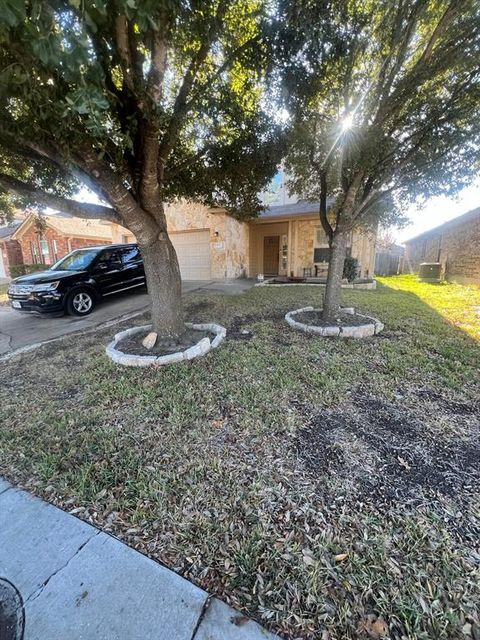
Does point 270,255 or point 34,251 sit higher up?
point 34,251

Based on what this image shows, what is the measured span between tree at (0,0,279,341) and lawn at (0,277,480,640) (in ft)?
5.83

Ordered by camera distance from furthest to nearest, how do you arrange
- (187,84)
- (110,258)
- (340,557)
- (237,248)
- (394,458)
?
(237,248), (110,258), (187,84), (394,458), (340,557)

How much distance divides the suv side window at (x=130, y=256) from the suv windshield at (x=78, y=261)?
76cm

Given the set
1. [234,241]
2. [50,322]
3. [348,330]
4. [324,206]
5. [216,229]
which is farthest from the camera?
[234,241]

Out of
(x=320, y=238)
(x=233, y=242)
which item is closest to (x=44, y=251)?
(x=233, y=242)

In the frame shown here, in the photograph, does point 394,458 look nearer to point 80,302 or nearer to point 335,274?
point 335,274

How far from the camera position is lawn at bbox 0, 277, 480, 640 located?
1.35m

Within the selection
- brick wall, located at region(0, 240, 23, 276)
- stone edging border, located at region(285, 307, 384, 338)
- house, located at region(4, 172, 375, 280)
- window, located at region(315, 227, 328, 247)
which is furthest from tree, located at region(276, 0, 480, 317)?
brick wall, located at region(0, 240, 23, 276)

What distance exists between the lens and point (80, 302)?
6.80m

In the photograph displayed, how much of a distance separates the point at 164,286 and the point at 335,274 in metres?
3.01

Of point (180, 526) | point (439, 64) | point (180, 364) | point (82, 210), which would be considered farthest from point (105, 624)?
point (439, 64)

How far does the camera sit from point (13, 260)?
17.3 meters

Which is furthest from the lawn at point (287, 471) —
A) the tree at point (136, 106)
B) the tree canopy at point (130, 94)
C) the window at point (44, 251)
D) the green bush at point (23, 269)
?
the window at point (44, 251)

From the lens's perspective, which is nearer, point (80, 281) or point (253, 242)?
point (80, 281)
